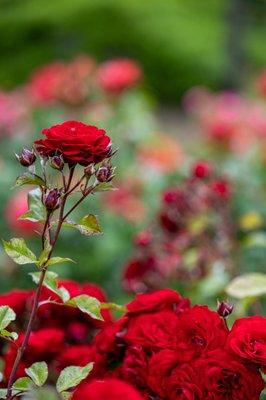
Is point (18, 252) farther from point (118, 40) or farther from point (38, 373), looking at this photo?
point (118, 40)

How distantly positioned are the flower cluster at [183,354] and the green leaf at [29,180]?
26cm

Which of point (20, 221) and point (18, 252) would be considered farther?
point (20, 221)

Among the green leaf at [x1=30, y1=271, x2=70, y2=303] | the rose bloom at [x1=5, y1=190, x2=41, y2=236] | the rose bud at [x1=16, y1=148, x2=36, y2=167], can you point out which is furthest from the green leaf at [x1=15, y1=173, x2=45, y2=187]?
the rose bloom at [x1=5, y1=190, x2=41, y2=236]

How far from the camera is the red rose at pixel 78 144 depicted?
3.61ft

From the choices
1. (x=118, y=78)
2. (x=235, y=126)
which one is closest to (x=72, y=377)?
(x=118, y=78)

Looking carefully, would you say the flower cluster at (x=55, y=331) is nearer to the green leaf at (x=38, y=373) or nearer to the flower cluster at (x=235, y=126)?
the green leaf at (x=38, y=373)

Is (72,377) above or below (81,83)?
above

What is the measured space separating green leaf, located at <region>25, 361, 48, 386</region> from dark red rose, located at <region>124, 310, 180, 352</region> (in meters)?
0.15

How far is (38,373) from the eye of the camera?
3.75 ft

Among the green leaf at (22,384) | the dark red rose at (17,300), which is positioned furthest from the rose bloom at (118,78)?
the green leaf at (22,384)

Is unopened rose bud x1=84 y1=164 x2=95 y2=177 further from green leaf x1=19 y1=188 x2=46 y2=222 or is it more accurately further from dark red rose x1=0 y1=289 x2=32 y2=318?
dark red rose x1=0 y1=289 x2=32 y2=318

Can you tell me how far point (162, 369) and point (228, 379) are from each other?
9 cm

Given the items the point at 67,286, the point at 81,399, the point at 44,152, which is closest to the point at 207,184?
the point at 67,286

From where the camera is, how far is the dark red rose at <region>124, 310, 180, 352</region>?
47.3 inches
